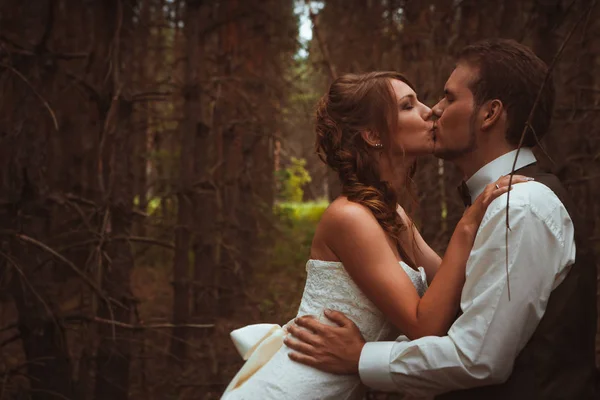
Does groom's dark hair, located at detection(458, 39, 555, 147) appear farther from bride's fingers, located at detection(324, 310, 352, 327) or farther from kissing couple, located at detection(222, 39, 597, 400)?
bride's fingers, located at detection(324, 310, 352, 327)

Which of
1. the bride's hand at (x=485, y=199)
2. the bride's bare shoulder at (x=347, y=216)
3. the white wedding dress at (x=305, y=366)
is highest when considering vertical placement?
the bride's hand at (x=485, y=199)

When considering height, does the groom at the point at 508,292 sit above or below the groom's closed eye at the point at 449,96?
below

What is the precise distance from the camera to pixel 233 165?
1252 cm

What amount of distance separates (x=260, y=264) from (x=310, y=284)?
33.5ft

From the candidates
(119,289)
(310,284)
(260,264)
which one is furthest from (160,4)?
(310,284)

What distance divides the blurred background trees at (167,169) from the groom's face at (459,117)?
1.86 feet

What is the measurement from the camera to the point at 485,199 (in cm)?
271

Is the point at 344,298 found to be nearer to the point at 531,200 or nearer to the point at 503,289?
the point at 503,289

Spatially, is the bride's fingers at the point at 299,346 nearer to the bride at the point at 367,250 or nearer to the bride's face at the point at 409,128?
the bride at the point at 367,250

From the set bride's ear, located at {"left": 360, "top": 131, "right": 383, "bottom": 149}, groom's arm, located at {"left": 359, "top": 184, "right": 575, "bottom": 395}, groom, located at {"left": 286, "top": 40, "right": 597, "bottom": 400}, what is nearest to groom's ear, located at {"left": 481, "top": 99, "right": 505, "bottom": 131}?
groom, located at {"left": 286, "top": 40, "right": 597, "bottom": 400}

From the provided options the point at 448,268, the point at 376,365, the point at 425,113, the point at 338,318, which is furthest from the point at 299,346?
the point at 425,113

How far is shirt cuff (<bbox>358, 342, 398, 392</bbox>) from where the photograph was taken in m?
2.88

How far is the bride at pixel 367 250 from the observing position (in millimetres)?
2848

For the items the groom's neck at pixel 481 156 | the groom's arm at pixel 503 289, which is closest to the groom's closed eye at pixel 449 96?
the groom's neck at pixel 481 156
